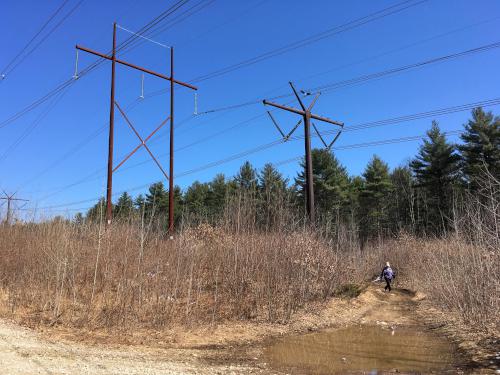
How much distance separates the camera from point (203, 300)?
45.0 ft

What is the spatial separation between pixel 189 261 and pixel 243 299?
2044 mm

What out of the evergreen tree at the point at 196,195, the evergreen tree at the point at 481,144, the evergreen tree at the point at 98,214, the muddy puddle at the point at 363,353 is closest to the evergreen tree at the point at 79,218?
the evergreen tree at the point at 98,214

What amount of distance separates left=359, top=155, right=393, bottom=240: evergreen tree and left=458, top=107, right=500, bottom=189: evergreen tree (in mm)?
12561

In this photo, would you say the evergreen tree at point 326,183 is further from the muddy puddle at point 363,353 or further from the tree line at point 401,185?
the muddy puddle at point 363,353

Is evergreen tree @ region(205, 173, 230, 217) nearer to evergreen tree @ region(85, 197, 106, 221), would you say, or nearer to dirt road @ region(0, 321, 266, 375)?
evergreen tree @ region(85, 197, 106, 221)

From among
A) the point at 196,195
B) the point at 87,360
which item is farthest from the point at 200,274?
the point at 196,195

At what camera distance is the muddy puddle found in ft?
25.2

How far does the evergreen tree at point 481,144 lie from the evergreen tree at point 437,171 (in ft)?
9.36

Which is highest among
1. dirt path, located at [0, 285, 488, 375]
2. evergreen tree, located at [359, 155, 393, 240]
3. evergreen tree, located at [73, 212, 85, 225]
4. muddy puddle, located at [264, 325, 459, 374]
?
evergreen tree, located at [359, 155, 393, 240]

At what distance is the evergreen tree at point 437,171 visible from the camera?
41.1 metres

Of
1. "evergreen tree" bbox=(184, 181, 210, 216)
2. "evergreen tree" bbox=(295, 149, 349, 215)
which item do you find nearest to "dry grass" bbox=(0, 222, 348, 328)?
"evergreen tree" bbox=(295, 149, 349, 215)

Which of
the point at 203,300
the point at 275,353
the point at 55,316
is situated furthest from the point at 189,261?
the point at 275,353

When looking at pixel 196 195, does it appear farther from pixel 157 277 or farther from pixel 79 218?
pixel 157 277

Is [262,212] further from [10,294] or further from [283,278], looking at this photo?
[10,294]
